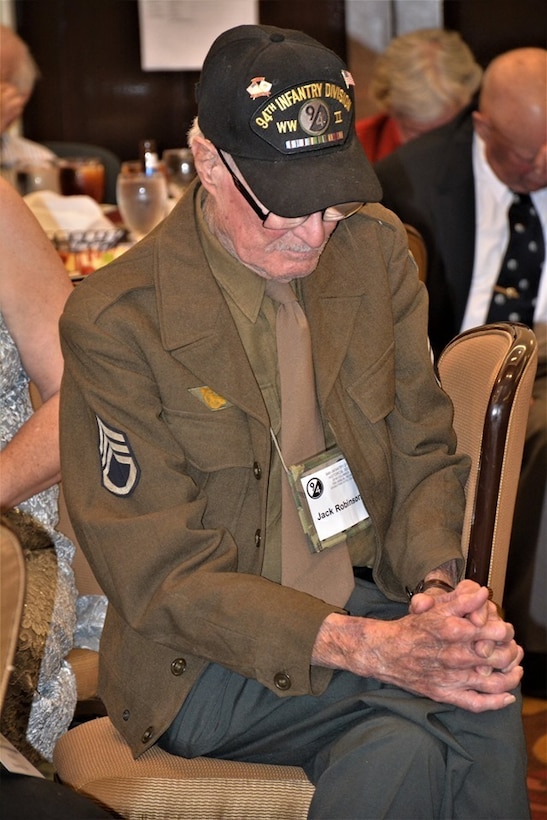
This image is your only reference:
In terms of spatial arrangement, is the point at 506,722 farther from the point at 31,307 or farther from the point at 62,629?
the point at 31,307

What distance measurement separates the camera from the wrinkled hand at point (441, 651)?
1455 mm

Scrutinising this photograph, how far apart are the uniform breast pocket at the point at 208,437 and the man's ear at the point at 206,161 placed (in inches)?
12.6

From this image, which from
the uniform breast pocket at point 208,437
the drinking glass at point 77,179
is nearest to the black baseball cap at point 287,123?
the uniform breast pocket at point 208,437

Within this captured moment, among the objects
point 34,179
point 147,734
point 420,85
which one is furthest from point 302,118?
point 420,85

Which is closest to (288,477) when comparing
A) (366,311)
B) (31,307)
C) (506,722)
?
(366,311)

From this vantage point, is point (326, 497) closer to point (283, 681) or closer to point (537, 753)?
point (283, 681)

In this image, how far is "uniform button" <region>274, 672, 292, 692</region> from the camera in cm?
150

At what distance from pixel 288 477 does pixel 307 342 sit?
20 centimetres

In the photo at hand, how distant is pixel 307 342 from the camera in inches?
66.0

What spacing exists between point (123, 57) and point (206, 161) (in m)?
5.19

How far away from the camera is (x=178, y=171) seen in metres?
3.64

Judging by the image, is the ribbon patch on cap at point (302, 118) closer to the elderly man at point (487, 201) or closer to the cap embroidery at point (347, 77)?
the cap embroidery at point (347, 77)

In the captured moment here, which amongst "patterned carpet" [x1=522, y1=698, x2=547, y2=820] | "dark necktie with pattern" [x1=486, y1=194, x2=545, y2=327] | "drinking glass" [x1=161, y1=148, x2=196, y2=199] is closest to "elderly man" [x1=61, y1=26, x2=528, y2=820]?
"patterned carpet" [x1=522, y1=698, x2=547, y2=820]

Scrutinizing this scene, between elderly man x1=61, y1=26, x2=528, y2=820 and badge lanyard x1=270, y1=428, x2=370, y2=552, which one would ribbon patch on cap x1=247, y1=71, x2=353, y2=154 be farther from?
badge lanyard x1=270, y1=428, x2=370, y2=552
